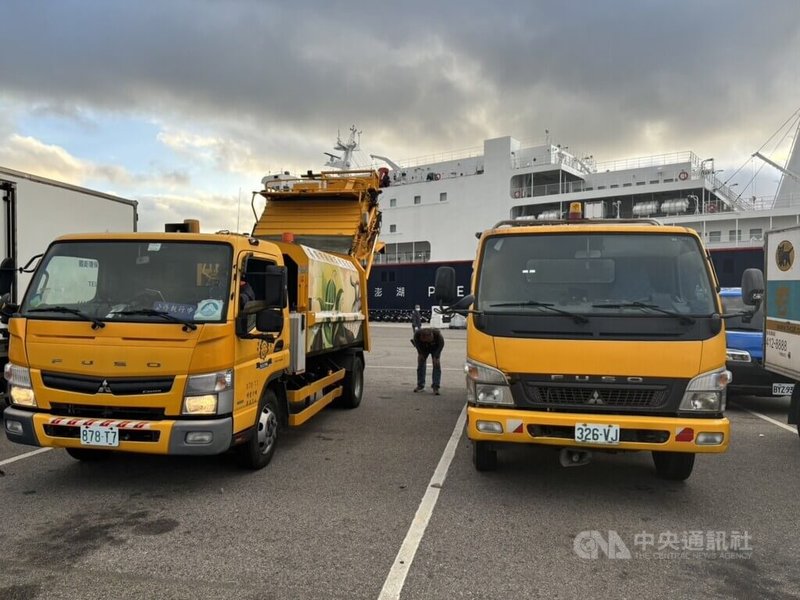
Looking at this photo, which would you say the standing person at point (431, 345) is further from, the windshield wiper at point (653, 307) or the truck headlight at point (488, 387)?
the windshield wiper at point (653, 307)

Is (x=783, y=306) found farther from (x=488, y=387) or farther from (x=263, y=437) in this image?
(x=263, y=437)

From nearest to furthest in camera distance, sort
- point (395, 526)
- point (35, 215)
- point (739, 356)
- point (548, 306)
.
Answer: point (395, 526)
point (548, 306)
point (35, 215)
point (739, 356)

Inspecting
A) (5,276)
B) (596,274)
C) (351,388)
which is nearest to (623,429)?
(596,274)

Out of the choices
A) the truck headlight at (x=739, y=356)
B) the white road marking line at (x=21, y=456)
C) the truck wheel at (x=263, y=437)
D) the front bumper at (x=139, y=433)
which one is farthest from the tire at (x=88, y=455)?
the truck headlight at (x=739, y=356)

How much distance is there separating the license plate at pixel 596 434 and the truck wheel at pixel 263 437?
2.67 metres

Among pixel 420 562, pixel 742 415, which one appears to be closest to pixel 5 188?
pixel 420 562

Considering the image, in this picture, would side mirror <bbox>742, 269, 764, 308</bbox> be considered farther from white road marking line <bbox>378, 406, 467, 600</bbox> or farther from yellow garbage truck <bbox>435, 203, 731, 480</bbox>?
white road marking line <bbox>378, 406, 467, 600</bbox>

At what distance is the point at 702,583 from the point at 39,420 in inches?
184

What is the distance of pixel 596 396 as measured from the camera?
4188 millimetres

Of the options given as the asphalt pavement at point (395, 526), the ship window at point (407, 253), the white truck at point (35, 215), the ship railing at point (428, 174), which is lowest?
the asphalt pavement at point (395, 526)

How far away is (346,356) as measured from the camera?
795 cm

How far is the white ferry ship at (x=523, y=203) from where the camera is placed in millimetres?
28047

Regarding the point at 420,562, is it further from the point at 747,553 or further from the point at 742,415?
the point at 742,415

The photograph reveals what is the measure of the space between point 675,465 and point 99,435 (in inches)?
186
